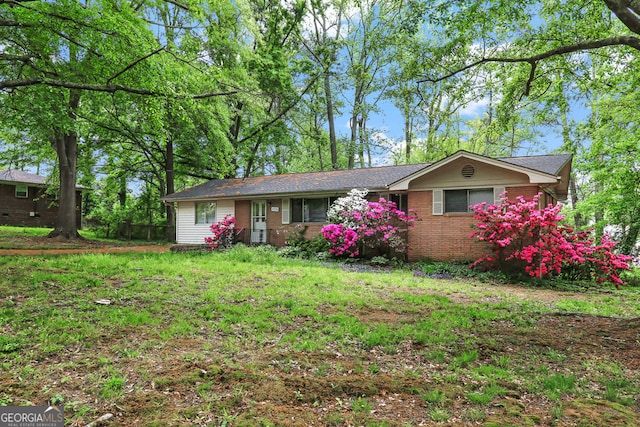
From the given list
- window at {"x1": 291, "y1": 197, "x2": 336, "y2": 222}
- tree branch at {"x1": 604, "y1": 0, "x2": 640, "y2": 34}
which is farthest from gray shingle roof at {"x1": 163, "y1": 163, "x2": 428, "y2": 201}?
tree branch at {"x1": 604, "y1": 0, "x2": 640, "y2": 34}

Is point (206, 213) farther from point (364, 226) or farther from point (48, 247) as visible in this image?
point (364, 226)

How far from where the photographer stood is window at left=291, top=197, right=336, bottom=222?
15367 mm

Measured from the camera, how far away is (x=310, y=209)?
51.6 ft

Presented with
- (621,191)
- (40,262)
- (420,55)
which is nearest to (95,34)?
(40,262)

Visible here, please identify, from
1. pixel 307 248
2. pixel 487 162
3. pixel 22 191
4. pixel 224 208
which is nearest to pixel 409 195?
pixel 487 162

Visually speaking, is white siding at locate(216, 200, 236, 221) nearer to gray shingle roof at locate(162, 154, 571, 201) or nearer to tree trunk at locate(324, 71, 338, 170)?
gray shingle roof at locate(162, 154, 571, 201)

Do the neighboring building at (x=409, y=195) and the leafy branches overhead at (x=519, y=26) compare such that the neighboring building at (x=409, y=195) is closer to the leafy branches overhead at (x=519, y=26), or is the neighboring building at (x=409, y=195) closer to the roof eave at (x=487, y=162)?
the roof eave at (x=487, y=162)

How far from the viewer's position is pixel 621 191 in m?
12.2

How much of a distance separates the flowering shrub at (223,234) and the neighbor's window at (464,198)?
9.51m

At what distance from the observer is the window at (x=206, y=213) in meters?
18.3

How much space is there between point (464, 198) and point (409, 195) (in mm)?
1899

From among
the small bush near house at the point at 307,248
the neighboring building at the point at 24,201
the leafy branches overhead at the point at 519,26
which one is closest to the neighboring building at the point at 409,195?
the small bush near house at the point at 307,248

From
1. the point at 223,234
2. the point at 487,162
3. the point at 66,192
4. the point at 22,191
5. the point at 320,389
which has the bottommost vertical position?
the point at 320,389

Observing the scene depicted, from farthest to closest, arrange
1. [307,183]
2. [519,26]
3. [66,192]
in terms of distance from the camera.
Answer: [66,192], [307,183], [519,26]
